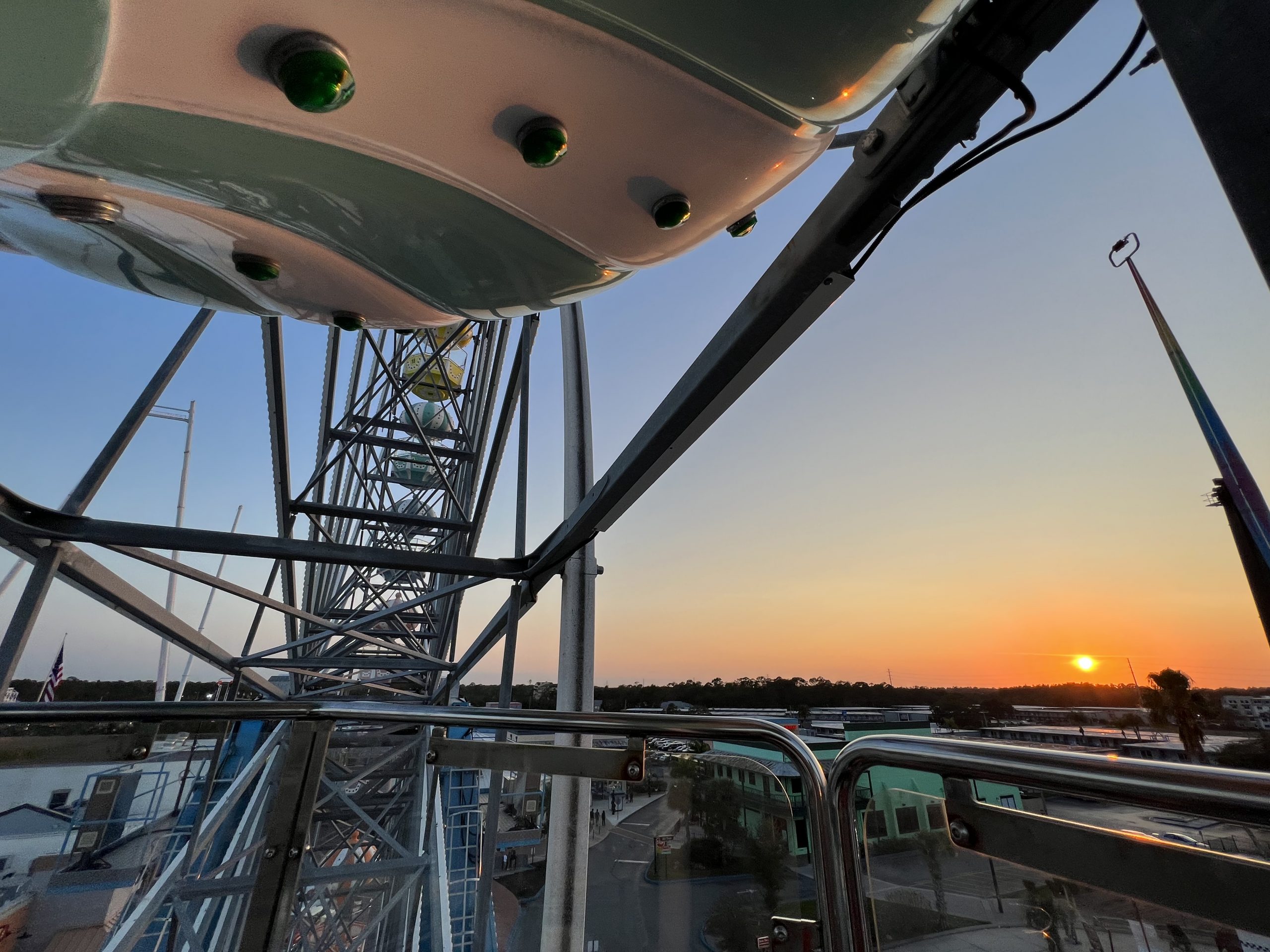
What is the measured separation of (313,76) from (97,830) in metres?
2.28

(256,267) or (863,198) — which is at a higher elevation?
(256,267)

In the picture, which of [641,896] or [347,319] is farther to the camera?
[347,319]

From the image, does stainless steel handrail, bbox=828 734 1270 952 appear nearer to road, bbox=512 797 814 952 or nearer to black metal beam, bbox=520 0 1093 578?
road, bbox=512 797 814 952

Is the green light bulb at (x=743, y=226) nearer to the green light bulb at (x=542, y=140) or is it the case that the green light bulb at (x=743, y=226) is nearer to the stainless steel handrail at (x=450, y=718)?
the green light bulb at (x=542, y=140)

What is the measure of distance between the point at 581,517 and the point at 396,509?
7.47m

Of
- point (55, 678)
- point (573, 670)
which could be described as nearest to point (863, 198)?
point (573, 670)

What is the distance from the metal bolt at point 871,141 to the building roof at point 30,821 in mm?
3193

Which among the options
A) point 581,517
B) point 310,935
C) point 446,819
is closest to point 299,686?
point 446,819

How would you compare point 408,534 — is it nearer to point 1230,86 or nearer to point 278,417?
point 278,417

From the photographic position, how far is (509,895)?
2.92 m

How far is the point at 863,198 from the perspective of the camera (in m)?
1.82

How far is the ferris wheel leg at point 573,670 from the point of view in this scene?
8.14 ft

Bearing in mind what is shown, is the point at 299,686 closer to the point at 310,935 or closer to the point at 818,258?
the point at 310,935

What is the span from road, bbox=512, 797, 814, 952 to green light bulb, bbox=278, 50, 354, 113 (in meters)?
2.23
